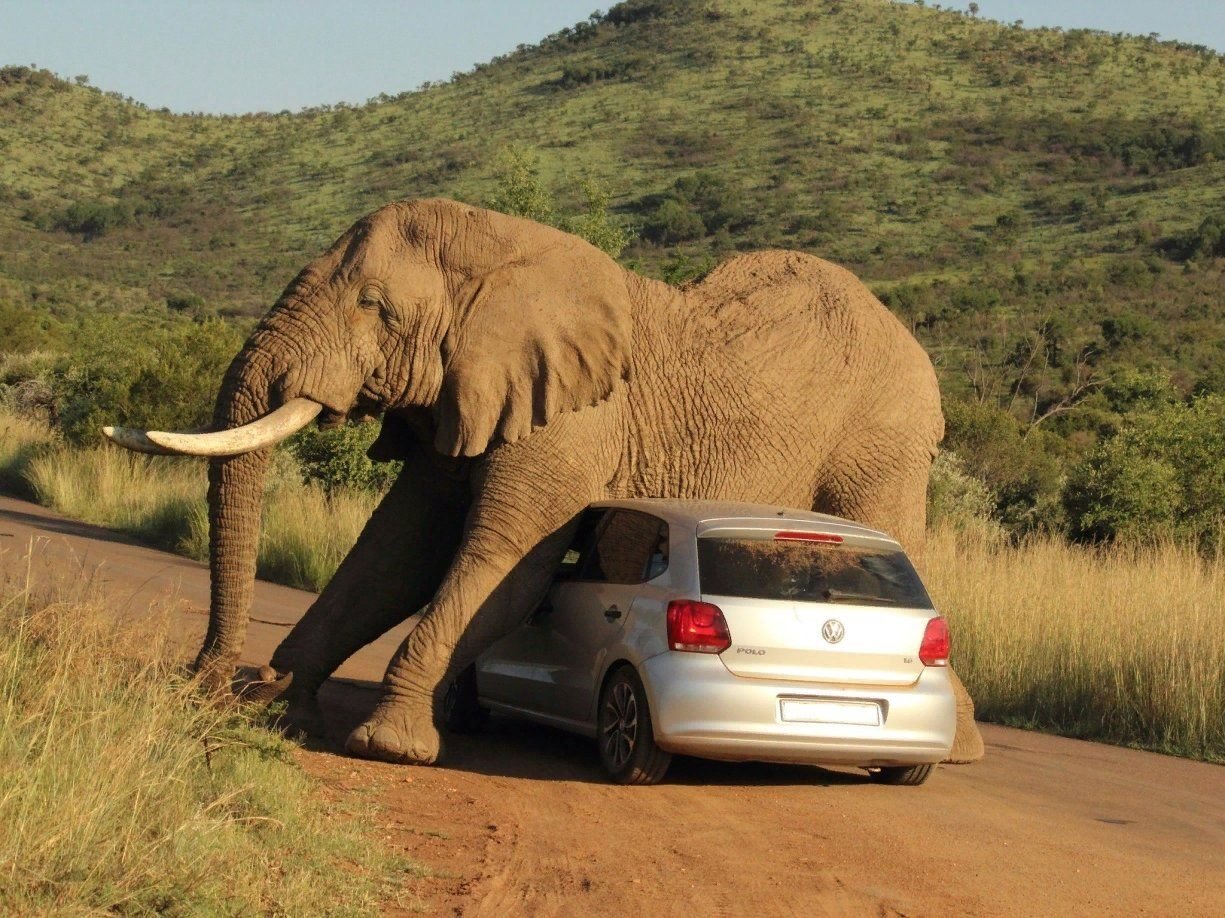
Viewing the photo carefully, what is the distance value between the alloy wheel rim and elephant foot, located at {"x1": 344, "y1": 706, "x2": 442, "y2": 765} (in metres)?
0.85

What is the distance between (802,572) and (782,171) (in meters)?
69.8

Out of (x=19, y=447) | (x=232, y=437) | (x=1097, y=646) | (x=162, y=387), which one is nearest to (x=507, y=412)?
(x=232, y=437)

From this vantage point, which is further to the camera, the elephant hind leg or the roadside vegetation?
the elephant hind leg

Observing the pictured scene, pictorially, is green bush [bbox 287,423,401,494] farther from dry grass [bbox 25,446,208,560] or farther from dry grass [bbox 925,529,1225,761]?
dry grass [bbox 925,529,1225,761]

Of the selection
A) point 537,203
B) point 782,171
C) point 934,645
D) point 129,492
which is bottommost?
point 934,645

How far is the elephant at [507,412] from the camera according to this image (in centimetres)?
890

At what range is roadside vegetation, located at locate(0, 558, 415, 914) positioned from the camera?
488cm

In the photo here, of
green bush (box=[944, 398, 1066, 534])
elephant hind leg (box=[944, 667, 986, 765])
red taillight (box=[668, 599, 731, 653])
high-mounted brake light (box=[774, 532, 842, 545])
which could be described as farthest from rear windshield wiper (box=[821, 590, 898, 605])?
green bush (box=[944, 398, 1066, 534])

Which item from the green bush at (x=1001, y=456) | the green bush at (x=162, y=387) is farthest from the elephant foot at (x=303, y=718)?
the green bush at (x=162, y=387)

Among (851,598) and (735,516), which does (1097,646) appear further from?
(735,516)

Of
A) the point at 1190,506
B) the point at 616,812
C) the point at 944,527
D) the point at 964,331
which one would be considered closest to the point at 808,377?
the point at 616,812

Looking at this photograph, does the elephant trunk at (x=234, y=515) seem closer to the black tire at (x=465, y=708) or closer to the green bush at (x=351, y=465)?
the black tire at (x=465, y=708)

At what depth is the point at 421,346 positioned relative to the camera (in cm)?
925

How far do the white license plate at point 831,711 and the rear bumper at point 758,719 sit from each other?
2 centimetres
